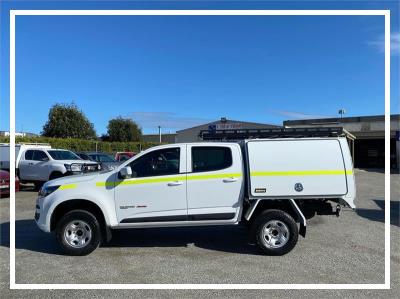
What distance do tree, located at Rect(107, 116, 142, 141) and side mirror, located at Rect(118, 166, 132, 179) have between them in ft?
159

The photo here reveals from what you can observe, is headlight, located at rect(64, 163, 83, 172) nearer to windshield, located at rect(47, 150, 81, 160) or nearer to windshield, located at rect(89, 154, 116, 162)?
windshield, located at rect(47, 150, 81, 160)

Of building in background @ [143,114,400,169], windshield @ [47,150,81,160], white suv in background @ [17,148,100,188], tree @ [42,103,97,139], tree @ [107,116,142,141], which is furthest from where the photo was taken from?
tree @ [107,116,142,141]

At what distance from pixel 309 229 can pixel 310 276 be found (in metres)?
3.29

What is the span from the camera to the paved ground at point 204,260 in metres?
5.70

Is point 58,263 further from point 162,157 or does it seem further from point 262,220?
point 262,220

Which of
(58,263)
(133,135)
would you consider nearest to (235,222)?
(58,263)

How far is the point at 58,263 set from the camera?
6559 millimetres

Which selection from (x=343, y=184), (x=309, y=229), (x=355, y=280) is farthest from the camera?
(x=309, y=229)

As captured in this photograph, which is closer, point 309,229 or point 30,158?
point 309,229

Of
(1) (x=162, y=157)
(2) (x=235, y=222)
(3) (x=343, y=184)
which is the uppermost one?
(1) (x=162, y=157)

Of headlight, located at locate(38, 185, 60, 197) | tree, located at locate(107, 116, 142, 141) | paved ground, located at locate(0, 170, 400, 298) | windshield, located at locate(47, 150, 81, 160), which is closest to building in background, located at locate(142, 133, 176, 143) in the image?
tree, located at locate(107, 116, 142, 141)

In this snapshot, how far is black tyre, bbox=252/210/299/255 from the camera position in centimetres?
697

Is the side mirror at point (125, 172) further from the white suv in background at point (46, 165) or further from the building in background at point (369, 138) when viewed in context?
the building in background at point (369, 138)

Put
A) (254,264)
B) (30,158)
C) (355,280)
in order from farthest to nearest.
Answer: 1. (30,158)
2. (254,264)
3. (355,280)
